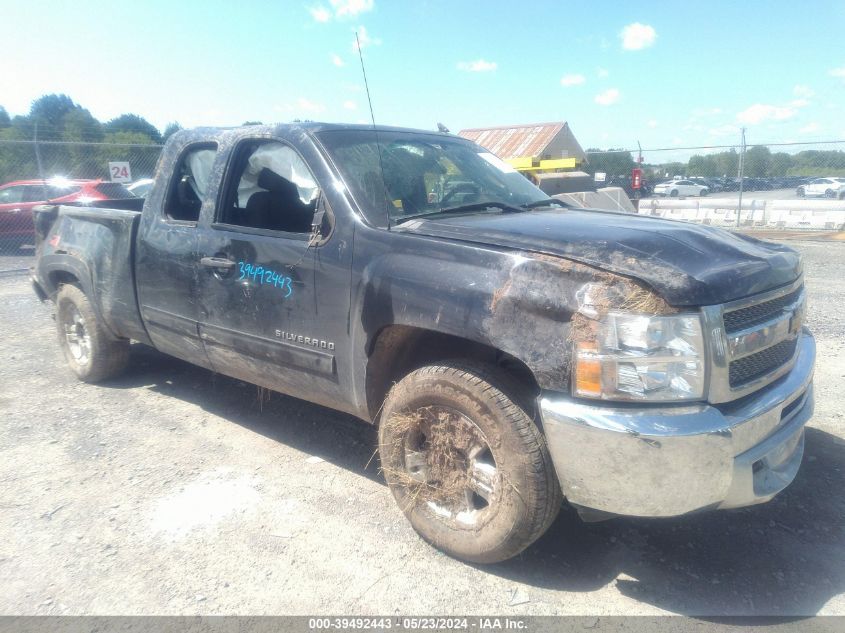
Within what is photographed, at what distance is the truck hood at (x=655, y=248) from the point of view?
7.43 feet

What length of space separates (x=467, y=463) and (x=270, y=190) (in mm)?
1915

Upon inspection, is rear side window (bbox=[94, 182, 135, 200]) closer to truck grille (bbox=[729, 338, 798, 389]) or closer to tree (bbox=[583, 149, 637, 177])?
truck grille (bbox=[729, 338, 798, 389])

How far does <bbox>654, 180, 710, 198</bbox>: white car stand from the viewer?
110 ft

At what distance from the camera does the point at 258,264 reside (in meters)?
3.35

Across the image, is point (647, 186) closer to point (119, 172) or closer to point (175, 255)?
point (119, 172)

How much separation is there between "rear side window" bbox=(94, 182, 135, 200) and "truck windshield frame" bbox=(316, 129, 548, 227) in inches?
441

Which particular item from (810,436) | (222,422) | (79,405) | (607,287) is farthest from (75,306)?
(810,436)

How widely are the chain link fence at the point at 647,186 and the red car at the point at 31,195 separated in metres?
0.02

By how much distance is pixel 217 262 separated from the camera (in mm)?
3541

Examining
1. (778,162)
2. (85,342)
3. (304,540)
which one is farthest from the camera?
(778,162)

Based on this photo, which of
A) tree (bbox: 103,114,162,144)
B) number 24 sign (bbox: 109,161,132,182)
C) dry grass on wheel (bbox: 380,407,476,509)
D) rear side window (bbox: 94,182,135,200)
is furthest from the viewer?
tree (bbox: 103,114,162,144)

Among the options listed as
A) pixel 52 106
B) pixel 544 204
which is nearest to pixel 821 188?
pixel 544 204

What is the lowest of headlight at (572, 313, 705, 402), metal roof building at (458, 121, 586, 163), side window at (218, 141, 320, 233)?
headlight at (572, 313, 705, 402)

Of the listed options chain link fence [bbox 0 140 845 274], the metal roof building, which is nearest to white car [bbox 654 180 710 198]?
chain link fence [bbox 0 140 845 274]
